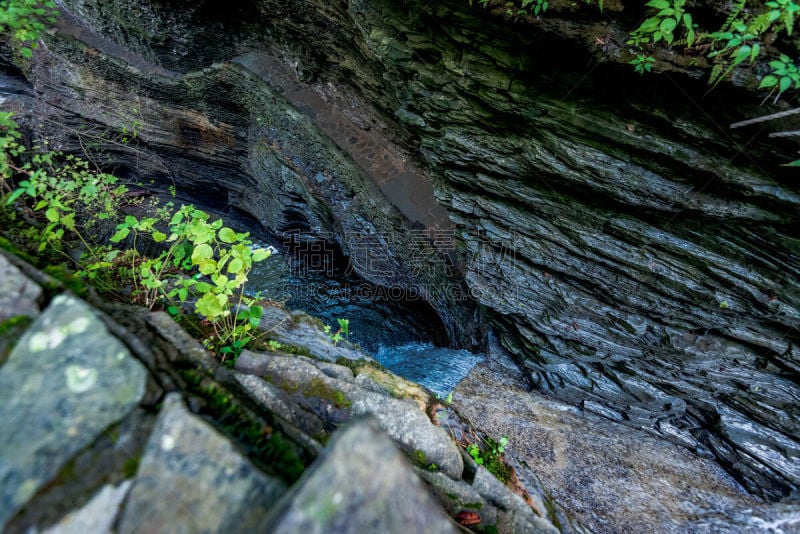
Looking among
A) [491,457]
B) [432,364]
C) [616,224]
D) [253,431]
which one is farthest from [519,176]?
[253,431]

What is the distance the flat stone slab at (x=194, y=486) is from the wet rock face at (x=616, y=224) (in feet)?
13.9

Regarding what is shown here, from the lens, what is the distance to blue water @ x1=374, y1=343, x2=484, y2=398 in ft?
17.8

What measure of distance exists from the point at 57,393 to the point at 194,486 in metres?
0.60

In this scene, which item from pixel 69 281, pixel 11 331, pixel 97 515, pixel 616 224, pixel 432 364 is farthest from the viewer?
pixel 432 364

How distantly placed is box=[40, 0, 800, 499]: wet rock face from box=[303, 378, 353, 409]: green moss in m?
3.59

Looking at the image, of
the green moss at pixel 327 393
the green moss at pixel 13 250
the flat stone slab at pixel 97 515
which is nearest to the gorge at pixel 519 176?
the green moss at pixel 327 393

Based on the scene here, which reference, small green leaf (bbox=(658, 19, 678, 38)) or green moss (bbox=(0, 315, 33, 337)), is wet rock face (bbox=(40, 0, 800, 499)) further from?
green moss (bbox=(0, 315, 33, 337))

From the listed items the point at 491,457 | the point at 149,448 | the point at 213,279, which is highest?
the point at 149,448

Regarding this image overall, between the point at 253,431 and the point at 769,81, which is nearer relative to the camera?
the point at 253,431

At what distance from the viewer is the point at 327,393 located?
85.6 inches

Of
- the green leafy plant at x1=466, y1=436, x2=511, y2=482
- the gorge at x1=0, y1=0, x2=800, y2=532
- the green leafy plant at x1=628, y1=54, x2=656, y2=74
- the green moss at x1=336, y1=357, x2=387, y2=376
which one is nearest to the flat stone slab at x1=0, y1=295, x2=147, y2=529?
the green moss at x1=336, y1=357, x2=387, y2=376

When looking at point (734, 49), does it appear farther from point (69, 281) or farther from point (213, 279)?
point (69, 281)

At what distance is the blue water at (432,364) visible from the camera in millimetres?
5434

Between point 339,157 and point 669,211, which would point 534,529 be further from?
point 339,157
